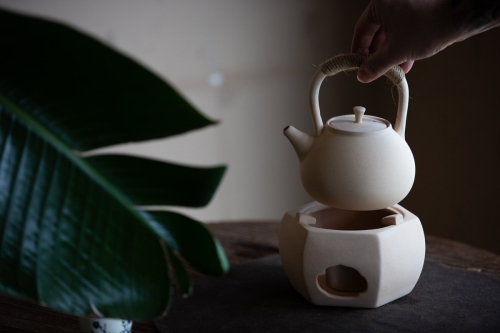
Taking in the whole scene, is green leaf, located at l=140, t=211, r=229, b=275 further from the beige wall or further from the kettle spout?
the beige wall

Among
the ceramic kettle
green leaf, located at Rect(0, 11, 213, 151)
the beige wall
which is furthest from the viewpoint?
the beige wall

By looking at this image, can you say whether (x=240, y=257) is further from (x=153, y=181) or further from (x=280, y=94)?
(x=280, y=94)

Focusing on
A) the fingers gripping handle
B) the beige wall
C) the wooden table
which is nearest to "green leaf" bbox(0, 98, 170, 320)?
the wooden table

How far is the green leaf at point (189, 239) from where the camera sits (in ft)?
1.77

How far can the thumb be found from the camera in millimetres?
907

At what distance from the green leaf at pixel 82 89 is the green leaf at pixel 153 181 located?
0.9 inches

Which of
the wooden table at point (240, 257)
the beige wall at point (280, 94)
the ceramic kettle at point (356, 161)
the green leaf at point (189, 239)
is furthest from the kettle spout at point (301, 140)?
the beige wall at point (280, 94)

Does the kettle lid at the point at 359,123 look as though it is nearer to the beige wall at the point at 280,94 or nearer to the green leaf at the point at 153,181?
the green leaf at the point at 153,181

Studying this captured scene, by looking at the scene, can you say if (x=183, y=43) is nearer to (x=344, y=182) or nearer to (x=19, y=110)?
(x=344, y=182)

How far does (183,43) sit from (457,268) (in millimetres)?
1357

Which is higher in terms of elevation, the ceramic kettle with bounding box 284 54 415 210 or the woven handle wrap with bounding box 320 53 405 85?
the woven handle wrap with bounding box 320 53 405 85

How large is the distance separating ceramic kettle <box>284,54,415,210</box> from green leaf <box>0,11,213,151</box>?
16.4 inches

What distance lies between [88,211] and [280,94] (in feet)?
6.08

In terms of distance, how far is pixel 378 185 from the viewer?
2.88ft
